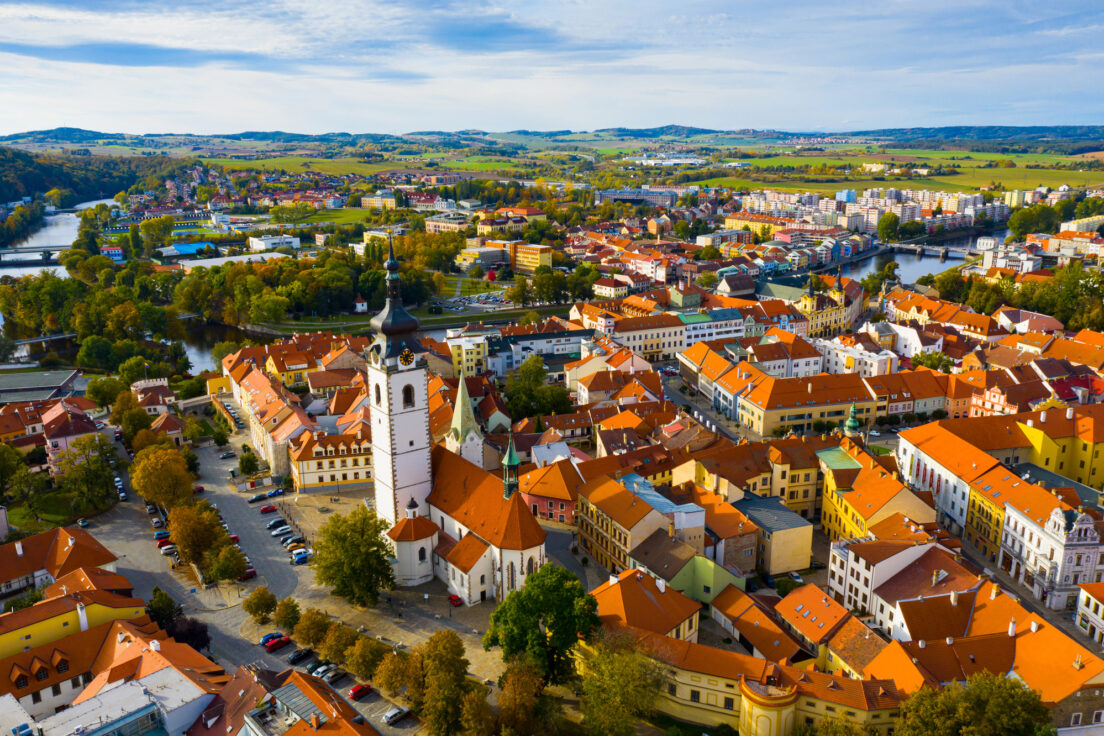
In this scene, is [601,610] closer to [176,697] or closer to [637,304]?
[176,697]

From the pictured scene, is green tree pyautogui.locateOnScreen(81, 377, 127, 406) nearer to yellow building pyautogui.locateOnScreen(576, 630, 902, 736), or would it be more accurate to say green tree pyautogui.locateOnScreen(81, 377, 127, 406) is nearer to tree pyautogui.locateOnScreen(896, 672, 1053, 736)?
yellow building pyautogui.locateOnScreen(576, 630, 902, 736)

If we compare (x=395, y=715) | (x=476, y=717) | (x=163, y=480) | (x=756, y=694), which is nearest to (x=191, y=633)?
(x=395, y=715)

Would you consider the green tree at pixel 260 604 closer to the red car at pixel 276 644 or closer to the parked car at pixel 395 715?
the red car at pixel 276 644

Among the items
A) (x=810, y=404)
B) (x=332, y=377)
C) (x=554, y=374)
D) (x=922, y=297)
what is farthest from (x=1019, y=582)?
(x=922, y=297)

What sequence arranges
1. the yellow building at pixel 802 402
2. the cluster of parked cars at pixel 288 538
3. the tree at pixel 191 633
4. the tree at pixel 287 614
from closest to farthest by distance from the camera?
1. the tree at pixel 191 633
2. the tree at pixel 287 614
3. the cluster of parked cars at pixel 288 538
4. the yellow building at pixel 802 402

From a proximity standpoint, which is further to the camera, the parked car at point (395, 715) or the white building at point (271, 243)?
the white building at point (271, 243)

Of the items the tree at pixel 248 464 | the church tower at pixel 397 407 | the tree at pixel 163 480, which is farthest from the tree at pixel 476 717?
the tree at pixel 248 464

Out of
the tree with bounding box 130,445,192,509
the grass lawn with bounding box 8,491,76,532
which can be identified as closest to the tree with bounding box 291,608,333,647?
the tree with bounding box 130,445,192,509
